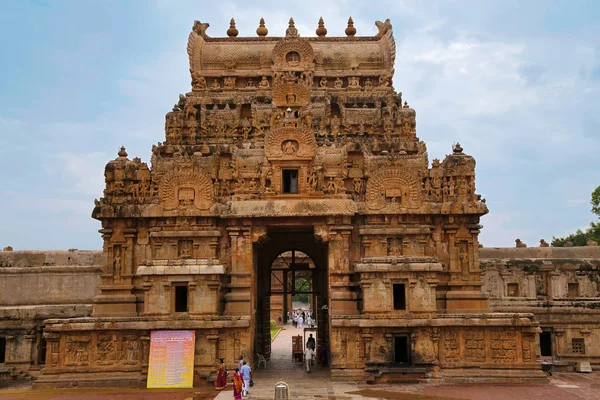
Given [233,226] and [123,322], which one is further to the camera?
[233,226]

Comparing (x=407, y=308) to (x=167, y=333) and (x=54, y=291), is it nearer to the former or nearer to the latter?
(x=167, y=333)

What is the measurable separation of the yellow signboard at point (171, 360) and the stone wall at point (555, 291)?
45.2 feet

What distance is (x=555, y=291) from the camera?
26750 millimetres

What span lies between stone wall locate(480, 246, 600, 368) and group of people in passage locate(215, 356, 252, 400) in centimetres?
Result: 1278

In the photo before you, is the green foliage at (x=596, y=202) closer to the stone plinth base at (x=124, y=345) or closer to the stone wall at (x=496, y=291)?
the stone wall at (x=496, y=291)

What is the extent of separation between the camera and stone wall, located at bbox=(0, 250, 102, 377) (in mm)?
23000

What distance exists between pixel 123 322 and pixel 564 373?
1701 cm

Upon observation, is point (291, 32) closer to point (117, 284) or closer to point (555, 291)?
point (117, 284)

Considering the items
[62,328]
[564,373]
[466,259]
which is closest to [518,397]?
[466,259]

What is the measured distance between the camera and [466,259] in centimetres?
2097

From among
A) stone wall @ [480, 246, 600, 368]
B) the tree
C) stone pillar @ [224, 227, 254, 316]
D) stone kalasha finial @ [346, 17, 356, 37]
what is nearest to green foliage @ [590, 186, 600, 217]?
the tree

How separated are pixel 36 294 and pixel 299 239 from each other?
505 inches

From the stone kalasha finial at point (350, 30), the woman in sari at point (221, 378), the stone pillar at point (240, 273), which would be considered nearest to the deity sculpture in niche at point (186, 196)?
the stone pillar at point (240, 273)

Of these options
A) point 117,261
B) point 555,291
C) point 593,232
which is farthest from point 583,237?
point 117,261
